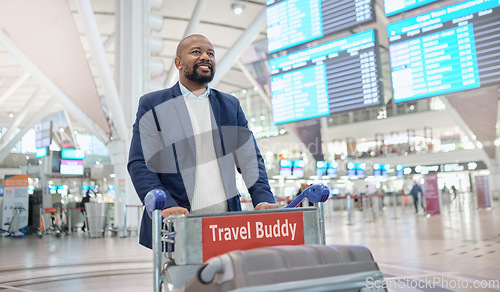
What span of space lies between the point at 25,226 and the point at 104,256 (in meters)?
9.13

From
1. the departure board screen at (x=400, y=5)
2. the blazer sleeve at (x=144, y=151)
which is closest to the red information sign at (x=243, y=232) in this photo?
the blazer sleeve at (x=144, y=151)

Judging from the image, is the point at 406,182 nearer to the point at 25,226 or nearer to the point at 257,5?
the point at 257,5

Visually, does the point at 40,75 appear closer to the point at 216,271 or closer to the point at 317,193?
the point at 317,193

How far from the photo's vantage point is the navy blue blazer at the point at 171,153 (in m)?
2.05

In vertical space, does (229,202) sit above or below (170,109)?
below

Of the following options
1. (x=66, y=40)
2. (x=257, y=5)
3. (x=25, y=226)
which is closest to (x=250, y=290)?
(x=66, y=40)

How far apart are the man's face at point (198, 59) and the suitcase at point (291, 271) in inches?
41.8

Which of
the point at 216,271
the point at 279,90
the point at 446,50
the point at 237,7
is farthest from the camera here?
the point at 237,7

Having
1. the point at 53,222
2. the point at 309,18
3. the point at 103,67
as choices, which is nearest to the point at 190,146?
the point at 309,18

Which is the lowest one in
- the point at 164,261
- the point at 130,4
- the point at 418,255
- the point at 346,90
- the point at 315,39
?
the point at 418,255

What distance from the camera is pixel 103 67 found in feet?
35.2

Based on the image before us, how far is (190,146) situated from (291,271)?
100 cm

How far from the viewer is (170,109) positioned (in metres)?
2.14

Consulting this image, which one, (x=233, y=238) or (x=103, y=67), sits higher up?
(x=103, y=67)
